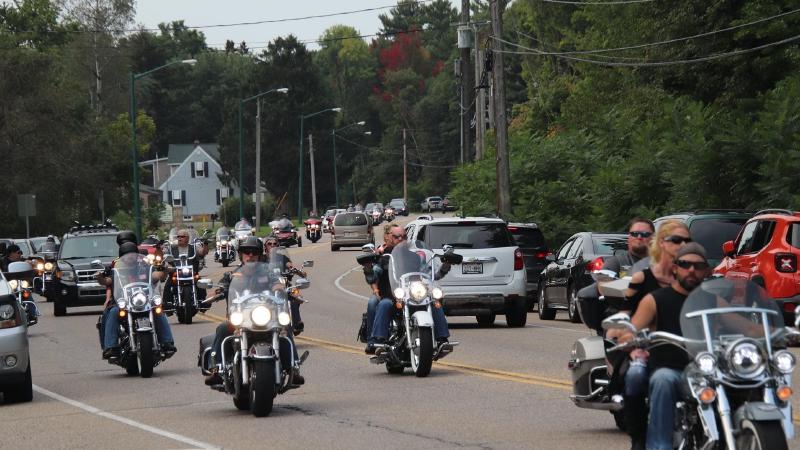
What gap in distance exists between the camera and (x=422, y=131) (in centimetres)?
15650

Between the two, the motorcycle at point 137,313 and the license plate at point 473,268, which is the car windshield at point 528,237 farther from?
the motorcycle at point 137,313

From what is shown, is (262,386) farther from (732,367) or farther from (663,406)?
(732,367)

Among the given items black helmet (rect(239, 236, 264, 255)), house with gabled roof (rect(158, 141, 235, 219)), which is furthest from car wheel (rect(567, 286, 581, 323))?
house with gabled roof (rect(158, 141, 235, 219))

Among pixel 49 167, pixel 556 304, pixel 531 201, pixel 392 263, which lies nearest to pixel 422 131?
pixel 49 167

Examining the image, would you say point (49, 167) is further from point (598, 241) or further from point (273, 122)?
point (273, 122)

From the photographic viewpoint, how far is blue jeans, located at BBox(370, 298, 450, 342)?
17.0 meters

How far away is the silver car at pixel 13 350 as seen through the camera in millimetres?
15484

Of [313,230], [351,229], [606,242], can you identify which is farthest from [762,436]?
[313,230]

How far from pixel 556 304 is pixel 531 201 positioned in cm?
1371

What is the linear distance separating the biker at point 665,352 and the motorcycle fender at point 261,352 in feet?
16.5

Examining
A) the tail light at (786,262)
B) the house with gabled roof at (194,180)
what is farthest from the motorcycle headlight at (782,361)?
the house with gabled roof at (194,180)

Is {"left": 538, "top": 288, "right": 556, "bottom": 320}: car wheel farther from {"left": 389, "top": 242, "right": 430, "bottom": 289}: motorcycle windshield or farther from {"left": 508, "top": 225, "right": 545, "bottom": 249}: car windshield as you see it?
{"left": 389, "top": 242, "right": 430, "bottom": 289}: motorcycle windshield

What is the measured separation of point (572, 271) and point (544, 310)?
2.13 m

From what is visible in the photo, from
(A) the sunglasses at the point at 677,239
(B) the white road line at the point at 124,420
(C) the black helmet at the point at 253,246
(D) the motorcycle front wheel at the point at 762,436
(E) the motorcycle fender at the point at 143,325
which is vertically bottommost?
(B) the white road line at the point at 124,420
